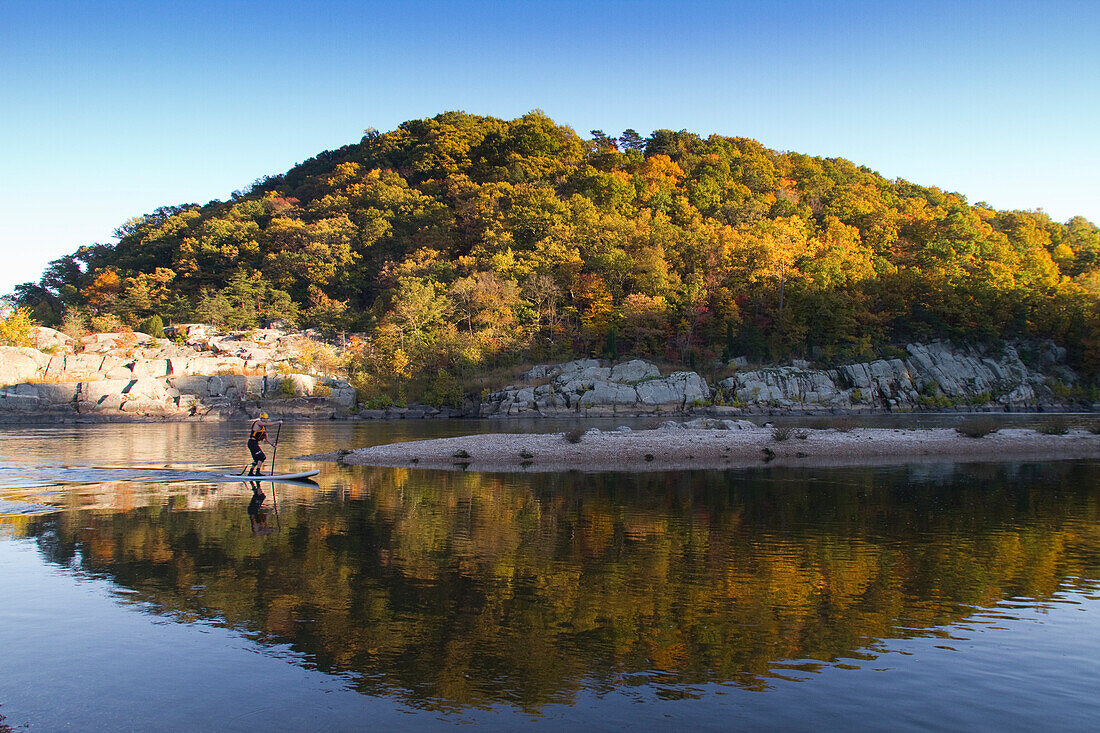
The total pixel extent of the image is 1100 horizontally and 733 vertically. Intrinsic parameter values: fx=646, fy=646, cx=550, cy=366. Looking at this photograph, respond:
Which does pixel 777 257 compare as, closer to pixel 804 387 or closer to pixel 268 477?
pixel 804 387

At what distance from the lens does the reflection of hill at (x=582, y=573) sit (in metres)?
7.38

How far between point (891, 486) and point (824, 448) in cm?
803

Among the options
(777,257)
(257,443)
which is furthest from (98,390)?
(777,257)

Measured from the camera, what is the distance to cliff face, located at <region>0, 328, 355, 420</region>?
56312mm

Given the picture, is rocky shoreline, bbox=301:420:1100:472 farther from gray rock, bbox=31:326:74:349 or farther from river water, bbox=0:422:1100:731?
gray rock, bbox=31:326:74:349

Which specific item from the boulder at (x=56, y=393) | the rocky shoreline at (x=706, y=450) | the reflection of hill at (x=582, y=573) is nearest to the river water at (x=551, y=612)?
the reflection of hill at (x=582, y=573)

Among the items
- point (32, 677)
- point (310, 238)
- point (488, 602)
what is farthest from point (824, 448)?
point (310, 238)

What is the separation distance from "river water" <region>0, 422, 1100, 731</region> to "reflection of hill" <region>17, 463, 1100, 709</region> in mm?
55

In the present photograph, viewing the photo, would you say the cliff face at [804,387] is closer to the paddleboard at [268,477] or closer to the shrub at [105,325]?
the paddleboard at [268,477]

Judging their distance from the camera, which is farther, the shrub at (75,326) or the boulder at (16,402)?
the shrub at (75,326)

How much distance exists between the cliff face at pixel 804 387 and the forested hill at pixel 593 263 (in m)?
4.12

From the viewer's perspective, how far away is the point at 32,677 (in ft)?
22.5

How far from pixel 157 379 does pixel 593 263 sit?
46.1m

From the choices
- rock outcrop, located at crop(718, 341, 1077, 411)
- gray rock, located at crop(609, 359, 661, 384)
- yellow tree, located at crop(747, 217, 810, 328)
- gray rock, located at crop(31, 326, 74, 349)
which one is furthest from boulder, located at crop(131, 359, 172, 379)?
yellow tree, located at crop(747, 217, 810, 328)
